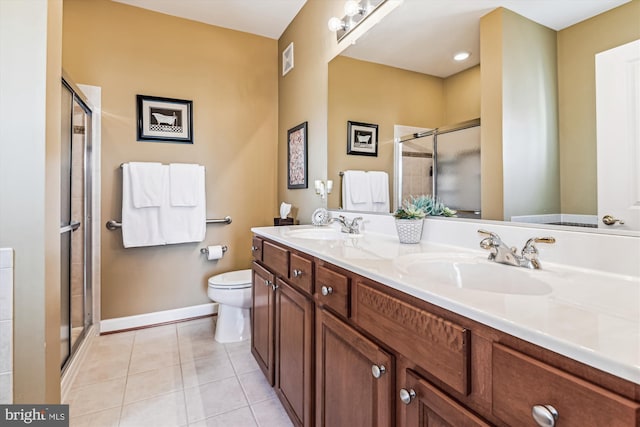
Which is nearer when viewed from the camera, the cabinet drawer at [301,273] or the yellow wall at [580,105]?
the yellow wall at [580,105]

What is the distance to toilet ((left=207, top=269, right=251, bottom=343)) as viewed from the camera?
2197 millimetres

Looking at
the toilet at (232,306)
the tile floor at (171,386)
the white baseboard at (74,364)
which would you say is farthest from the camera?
the toilet at (232,306)

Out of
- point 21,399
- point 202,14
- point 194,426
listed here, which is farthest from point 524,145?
point 202,14

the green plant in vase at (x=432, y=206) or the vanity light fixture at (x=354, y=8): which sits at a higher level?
the vanity light fixture at (x=354, y=8)

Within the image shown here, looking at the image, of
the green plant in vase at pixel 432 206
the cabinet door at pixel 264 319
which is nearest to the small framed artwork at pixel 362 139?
the green plant in vase at pixel 432 206

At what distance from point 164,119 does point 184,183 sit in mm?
561

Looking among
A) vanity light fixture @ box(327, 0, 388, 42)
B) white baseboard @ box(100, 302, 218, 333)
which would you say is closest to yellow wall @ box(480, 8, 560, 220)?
vanity light fixture @ box(327, 0, 388, 42)

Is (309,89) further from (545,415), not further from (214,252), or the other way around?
(545,415)

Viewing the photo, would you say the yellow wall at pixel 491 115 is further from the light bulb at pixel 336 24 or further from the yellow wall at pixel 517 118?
the light bulb at pixel 336 24

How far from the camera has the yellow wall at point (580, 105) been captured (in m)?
0.85

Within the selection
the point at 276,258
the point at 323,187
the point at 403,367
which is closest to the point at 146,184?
the point at 323,187

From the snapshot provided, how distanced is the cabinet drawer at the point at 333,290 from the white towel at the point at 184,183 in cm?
176

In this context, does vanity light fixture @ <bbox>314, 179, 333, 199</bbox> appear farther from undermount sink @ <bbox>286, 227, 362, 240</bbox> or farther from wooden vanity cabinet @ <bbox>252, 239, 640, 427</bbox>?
wooden vanity cabinet @ <bbox>252, 239, 640, 427</bbox>

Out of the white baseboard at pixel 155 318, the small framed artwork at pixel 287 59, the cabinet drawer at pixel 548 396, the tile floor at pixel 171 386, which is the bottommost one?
the tile floor at pixel 171 386
